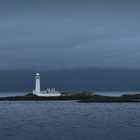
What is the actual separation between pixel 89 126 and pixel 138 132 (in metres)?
9.22

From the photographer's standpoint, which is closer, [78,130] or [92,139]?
[92,139]

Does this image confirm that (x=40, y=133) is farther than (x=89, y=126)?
No

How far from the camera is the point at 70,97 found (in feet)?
550

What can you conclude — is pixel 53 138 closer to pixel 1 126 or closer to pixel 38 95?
pixel 1 126

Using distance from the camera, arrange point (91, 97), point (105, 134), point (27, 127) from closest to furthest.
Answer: point (105, 134), point (27, 127), point (91, 97)

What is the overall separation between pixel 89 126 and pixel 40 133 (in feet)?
30.1

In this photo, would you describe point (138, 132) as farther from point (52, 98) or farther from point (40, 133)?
point (52, 98)

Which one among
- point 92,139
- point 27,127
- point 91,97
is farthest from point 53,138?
point 91,97

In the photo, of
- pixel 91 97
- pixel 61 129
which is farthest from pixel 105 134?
pixel 91 97

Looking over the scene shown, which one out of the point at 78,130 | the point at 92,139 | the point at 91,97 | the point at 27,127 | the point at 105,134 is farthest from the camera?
the point at 91,97

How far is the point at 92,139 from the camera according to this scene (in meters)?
47.1

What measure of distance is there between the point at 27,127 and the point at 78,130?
267 inches

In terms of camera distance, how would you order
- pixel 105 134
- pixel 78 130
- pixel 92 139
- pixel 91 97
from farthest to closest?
pixel 91 97 → pixel 78 130 → pixel 105 134 → pixel 92 139

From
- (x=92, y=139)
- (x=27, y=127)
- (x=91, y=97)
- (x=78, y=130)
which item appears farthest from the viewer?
(x=91, y=97)
